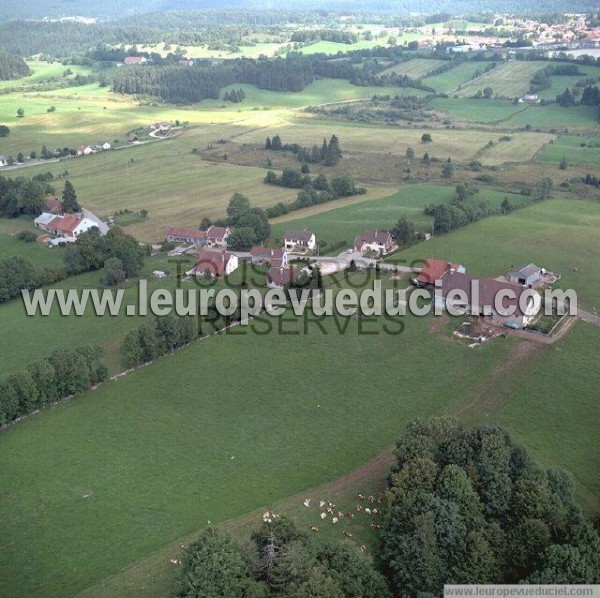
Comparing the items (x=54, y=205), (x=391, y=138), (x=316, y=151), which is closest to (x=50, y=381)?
(x=54, y=205)

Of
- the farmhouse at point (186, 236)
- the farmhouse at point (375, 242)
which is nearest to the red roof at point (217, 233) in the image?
the farmhouse at point (186, 236)

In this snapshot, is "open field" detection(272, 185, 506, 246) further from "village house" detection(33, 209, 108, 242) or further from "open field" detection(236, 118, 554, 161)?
"open field" detection(236, 118, 554, 161)

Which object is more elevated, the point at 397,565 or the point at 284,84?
the point at 284,84

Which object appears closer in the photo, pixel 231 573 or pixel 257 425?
pixel 231 573

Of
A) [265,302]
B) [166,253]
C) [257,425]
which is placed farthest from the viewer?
[166,253]

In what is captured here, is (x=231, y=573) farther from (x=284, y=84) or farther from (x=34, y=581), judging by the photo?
(x=284, y=84)

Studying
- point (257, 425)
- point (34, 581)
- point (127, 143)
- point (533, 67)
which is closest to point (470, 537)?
point (257, 425)

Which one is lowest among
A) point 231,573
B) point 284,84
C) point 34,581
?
point 34,581
